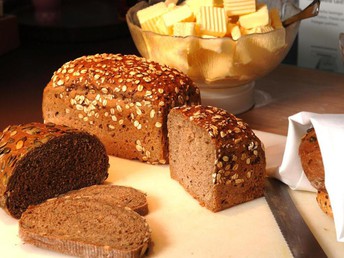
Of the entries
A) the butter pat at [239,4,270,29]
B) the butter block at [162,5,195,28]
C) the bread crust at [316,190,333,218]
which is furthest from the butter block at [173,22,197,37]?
the bread crust at [316,190,333,218]

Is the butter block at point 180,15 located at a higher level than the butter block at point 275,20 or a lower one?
higher

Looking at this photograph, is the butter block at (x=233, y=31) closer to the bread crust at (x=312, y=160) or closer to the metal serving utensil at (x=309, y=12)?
the metal serving utensil at (x=309, y=12)

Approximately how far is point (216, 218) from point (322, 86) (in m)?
1.01

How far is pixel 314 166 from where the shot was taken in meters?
1.64

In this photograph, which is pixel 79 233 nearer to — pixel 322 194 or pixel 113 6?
pixel 322 194

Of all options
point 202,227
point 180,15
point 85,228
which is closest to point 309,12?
point 180,15

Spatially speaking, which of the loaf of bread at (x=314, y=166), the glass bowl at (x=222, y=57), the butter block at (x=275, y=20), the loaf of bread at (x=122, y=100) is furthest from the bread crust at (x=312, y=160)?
the butter block at (x=275, y=20)

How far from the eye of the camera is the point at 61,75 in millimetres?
1982

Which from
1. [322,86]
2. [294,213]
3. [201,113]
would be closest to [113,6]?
[322,86]

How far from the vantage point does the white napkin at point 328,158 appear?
5.02 feet

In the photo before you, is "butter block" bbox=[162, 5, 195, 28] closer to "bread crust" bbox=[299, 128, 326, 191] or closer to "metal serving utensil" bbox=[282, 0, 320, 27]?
"metal serving utensil" bbox=[282, 0, 320, 27]

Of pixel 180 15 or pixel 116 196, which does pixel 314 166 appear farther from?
pixel 180 15

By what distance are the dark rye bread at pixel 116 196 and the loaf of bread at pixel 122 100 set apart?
0.22m

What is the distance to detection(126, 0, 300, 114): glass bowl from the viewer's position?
6.83 ft
